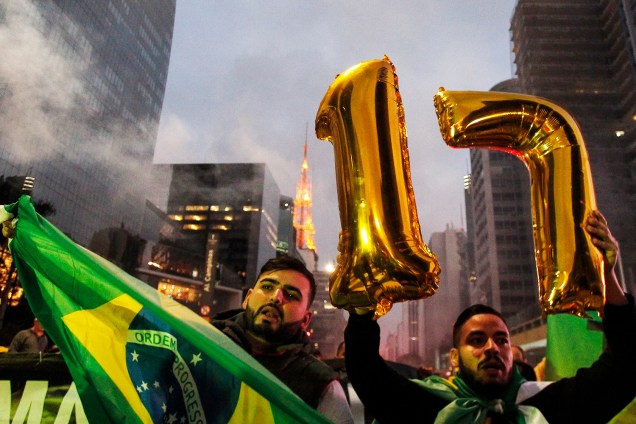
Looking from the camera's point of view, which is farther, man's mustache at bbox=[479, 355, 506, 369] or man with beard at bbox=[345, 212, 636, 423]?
man's mustache at bbox=[479, 355, 506, 369]

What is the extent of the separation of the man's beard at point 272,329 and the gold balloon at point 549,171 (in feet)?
4.13

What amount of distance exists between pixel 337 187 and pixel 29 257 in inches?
67.3

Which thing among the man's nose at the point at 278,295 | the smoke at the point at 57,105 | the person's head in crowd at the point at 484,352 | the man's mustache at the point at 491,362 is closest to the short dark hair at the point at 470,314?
the person's head in crowd at the point at 484,352

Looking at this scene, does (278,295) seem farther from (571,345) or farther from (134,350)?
(571,345)

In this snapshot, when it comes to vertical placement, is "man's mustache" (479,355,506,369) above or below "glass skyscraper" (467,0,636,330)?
below

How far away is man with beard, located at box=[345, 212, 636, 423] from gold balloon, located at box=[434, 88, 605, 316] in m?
0.34

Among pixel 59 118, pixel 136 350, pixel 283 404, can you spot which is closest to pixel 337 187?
pixel 283 404

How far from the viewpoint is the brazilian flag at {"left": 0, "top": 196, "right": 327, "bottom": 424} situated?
2135 mm

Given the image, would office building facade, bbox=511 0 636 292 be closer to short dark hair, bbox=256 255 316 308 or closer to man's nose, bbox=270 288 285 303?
short dark hair, bbox=256 255 316 308

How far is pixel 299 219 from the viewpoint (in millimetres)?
154750

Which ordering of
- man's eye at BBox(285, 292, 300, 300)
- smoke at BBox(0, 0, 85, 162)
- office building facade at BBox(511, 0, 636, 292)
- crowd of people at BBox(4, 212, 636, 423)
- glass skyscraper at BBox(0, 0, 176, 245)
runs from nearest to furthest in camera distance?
crowd of people at BBox(4, 212, 636, 423) < man's eye at BBox(285, 292, 300, 300) < smoke at BBox(0, 0, 85, 162) < glass skyscraper at BBox(0, 0, 176, 245) < office building facade at BBox(511, 0, 636, 292)

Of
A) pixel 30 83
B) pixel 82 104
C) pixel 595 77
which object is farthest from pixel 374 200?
pixel 595 77

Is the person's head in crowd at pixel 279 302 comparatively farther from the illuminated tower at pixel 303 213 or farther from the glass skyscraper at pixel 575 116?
the illuminated tower at pixel 303 213

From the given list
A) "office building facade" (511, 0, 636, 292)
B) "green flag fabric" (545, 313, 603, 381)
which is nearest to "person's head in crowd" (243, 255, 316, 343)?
"green flag fabric" (545, 313, 603, 381)
